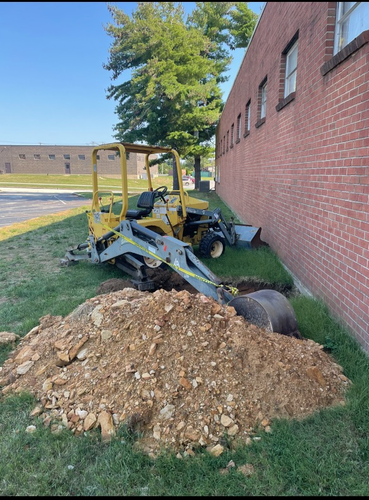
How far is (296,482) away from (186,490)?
2.25 feet

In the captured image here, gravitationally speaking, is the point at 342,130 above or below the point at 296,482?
above

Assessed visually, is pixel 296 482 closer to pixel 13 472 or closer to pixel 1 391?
pixel 13 472

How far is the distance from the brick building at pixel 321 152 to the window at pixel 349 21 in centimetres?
1

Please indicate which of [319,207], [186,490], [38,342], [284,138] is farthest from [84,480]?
[284,138]

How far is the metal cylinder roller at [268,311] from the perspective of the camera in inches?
146

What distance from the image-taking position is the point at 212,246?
25.1 feet

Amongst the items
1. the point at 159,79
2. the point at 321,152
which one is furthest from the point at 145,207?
the point at 159,79

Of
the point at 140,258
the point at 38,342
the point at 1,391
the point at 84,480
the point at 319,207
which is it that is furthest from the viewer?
the point at 140,258

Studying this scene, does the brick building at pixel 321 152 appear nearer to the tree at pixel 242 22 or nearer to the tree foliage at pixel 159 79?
the tree foliage at pixel 159 79

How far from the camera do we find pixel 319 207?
4.76 meters

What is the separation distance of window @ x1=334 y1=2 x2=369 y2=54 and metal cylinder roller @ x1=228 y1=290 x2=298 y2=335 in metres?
2.96

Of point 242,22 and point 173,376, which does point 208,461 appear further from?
point 242,22

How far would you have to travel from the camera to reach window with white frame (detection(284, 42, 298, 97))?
21.7ft

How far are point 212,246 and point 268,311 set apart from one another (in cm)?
401
